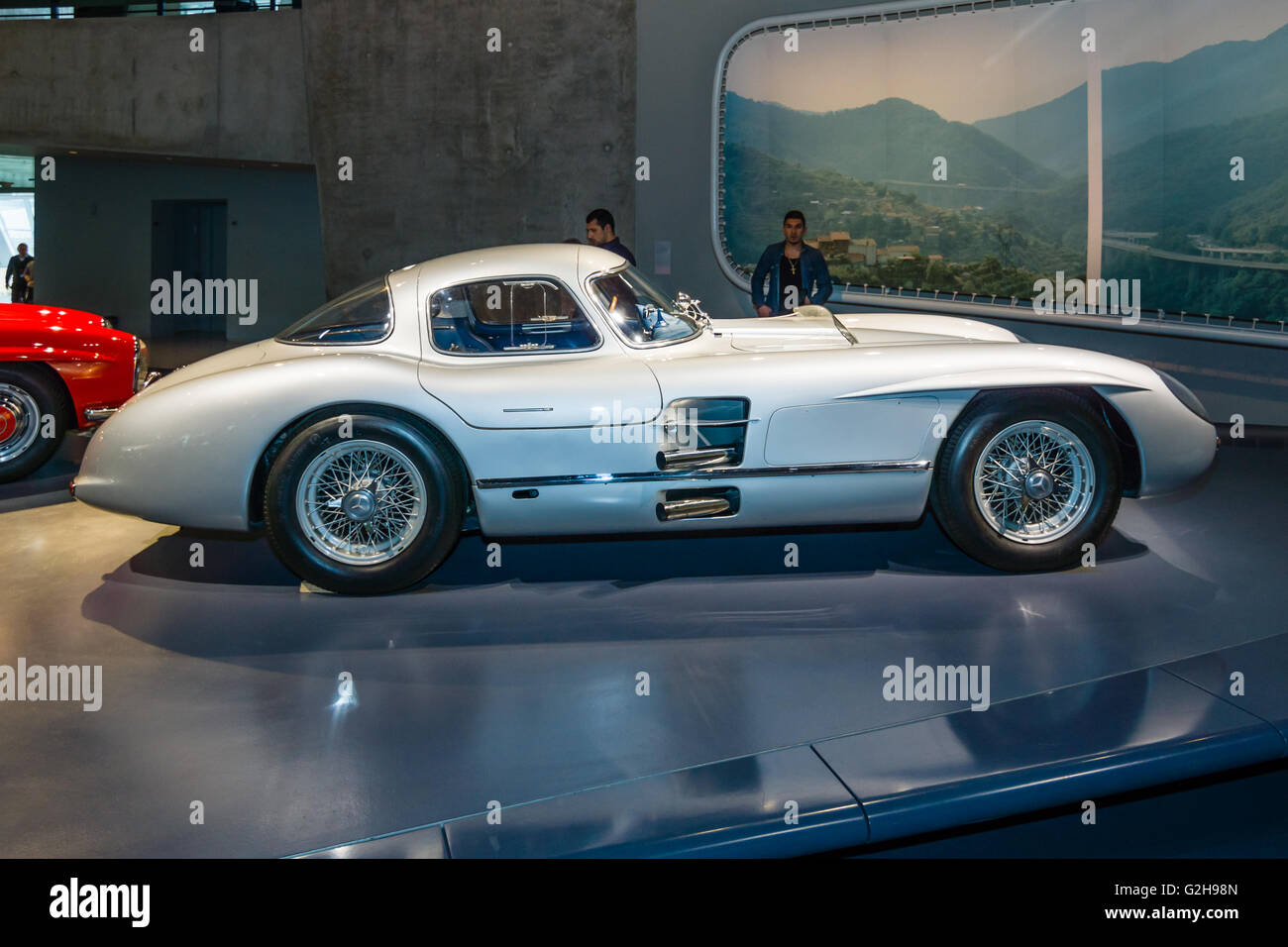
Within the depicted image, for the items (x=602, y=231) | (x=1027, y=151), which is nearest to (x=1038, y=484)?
(x=602, y=231)

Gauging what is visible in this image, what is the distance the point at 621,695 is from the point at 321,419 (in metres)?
1.78

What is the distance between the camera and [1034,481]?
4.49m

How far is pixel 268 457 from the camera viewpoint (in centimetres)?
446

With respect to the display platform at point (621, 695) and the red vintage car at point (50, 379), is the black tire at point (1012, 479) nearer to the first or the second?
the display platform at point (621, 695)

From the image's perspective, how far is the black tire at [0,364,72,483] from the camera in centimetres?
637

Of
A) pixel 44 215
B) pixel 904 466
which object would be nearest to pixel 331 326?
pixel 904 466

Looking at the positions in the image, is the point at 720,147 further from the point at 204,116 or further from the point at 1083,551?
the point at 204,116

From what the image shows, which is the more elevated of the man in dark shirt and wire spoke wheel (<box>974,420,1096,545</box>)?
the man in dark shirt

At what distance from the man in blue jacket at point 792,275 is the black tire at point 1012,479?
2.98 m

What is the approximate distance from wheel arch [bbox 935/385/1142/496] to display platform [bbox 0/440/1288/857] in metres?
0.36

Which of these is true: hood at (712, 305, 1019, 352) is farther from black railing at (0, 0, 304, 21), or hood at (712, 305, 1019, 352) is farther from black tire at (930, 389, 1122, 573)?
black railing at (0, 0, 304, 21)

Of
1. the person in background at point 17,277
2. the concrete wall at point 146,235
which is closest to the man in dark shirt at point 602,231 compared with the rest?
the concrete wall at point 146,235

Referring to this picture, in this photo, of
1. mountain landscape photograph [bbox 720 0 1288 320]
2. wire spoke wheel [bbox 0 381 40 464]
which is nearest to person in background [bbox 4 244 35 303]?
wire spoke wheel [bbox 0 381 40 464]

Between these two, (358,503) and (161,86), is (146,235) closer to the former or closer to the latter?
(161,86)
